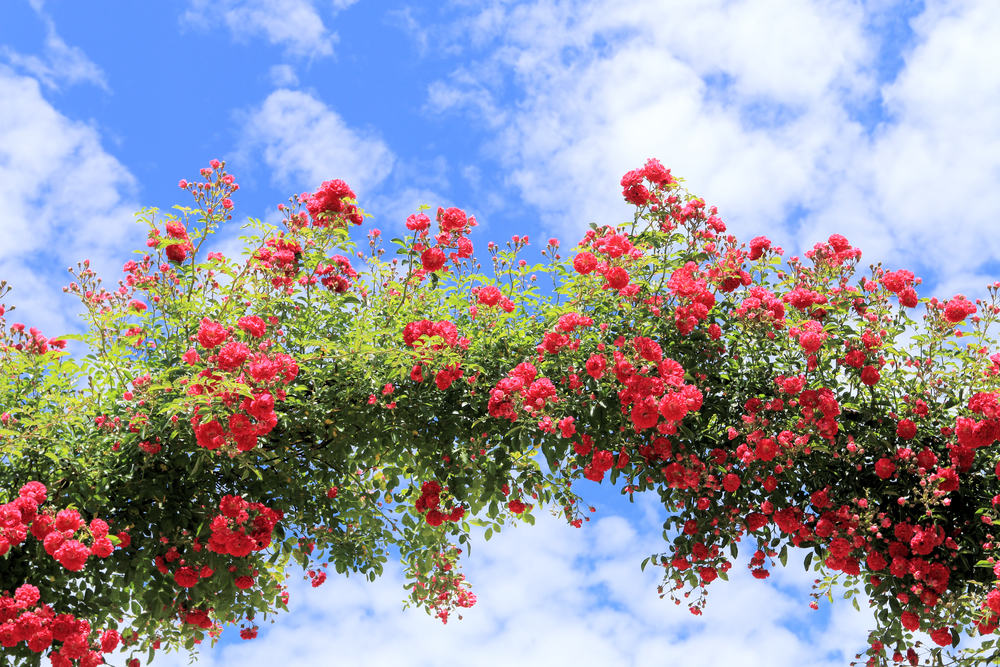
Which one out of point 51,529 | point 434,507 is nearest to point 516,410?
point 434,507

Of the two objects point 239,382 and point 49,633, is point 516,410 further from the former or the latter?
point 49,633

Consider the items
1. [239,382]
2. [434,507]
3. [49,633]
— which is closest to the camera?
[239,382]

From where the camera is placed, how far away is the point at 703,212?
5.46 m

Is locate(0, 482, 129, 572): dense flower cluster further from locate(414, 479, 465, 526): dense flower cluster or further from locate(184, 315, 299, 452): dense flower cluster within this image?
locate(414, 479, 465, 526): dense flower cluster

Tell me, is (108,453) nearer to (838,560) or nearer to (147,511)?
(147,511)

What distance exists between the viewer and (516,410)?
4875mm

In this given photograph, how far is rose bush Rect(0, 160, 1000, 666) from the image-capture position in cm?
486

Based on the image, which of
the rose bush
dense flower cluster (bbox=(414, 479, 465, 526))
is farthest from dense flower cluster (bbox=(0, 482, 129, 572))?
dense flower cluster (bbox=(414, 479, 465, 526))

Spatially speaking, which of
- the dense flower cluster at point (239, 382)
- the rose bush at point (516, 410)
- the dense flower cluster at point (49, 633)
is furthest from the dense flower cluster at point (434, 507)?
the dense flower cluster at point (49, 633)

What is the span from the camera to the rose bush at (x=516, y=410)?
4.86 meters

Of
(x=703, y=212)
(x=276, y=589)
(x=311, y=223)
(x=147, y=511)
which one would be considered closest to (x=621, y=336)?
(x=703, y=212)

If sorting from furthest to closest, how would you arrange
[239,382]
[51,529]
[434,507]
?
[434,507], [51,529], [239,382]

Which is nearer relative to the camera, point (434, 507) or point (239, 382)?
point (239, 382)

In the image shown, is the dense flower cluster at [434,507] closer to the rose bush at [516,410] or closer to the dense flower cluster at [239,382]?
the rose bush at [516,410]
